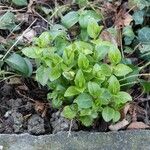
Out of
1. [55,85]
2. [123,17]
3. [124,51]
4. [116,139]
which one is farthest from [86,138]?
[123,17]

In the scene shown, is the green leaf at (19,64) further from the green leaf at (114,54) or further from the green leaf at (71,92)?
the green leaf at (114,54)

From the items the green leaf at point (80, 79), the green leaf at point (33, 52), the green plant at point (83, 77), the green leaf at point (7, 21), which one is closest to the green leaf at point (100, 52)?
the green plant at point (83, 77)

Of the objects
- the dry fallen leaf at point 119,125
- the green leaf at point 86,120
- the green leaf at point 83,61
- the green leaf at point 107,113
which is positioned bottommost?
the dry fallen leaf at point 119,125

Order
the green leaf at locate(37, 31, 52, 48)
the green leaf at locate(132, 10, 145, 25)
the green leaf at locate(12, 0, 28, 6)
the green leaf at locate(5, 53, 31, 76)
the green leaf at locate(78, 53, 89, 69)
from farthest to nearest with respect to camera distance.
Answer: the green leaf at locate(12, 0, 28, 6), the green leaf at locate(132, 10, 145, 25), the green leaf at locate(5, 53, 31, 76), the green leaf at locate(37, 31, 52, 48), the green leaf at locate(78, 53, 89, 69)

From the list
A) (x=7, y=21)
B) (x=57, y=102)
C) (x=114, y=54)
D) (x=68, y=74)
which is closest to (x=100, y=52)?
(x=114, y=54)

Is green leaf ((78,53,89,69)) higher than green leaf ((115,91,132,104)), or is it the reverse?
green leaf ((78,53,89,69))

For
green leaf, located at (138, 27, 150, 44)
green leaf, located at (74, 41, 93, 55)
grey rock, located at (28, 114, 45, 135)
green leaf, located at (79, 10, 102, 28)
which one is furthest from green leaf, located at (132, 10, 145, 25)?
grey rock, located at (28, 114, 45, 135)

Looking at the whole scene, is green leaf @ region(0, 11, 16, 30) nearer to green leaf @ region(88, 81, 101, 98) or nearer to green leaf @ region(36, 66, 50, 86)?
green leaf @ region(36, 66, 50, 86)
